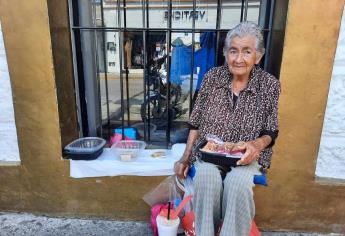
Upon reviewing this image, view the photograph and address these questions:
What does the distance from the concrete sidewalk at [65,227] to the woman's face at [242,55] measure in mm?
1615

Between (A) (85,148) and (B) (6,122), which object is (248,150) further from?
(B) (6,122)

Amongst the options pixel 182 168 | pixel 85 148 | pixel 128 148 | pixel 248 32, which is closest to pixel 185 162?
pixel 182 168

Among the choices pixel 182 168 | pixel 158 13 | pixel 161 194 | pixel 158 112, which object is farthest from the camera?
pixel 158 112

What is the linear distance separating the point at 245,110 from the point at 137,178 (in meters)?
1.21

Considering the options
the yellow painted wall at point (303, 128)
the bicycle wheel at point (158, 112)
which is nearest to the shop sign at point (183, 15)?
the bicycle wheel at point (158, 112)

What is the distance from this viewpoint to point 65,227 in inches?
103

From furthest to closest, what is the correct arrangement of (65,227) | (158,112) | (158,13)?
(158,112), (158,13), (65,227)

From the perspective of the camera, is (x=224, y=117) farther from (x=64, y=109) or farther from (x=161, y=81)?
(x=64, y=109)

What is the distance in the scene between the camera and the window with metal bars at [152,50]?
2.51 metres

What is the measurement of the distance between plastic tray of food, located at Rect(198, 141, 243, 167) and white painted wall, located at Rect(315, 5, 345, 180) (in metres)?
1.10

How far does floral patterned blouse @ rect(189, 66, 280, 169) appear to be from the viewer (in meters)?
1.79

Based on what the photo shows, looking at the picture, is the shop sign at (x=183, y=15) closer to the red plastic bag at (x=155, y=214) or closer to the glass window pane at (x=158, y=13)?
the glass window pane at (x=158, y=13)

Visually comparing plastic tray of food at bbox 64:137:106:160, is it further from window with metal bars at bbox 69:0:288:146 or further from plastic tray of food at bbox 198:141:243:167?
plastic tray of food at bbox 198:141:243:167

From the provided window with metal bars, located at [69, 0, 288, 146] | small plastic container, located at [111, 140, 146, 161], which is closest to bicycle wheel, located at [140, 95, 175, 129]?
window with metal bars, located at [69, 0, 288, 146]
